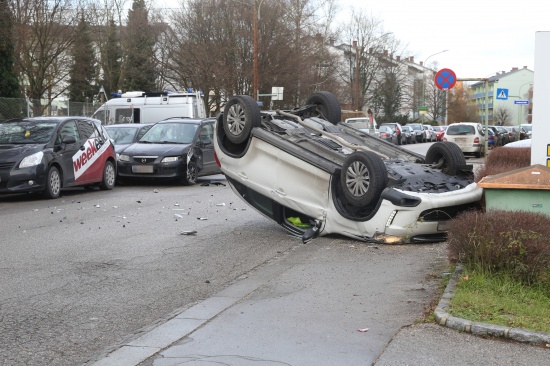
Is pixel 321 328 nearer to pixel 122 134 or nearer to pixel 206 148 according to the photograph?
pixel 206 148

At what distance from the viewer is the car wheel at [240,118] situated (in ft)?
32.8

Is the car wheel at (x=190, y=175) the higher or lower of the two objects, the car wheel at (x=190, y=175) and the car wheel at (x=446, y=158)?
the lower

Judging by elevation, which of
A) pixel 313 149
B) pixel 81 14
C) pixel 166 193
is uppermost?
pixel 81 14

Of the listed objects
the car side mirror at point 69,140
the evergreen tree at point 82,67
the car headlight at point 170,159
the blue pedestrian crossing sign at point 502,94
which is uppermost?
the evergreen tree at point 82,67

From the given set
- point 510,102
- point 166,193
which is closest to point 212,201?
point 166,193

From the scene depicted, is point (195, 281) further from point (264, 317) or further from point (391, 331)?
point (391, 331)

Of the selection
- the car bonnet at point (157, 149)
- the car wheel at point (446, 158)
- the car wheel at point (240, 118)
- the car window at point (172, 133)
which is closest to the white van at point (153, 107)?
the car window at point (172, 133)

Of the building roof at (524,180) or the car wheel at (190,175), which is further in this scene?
the car wheel at (190,175)

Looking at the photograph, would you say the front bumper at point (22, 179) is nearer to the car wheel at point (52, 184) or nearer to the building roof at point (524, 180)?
the car wheel at point (52, 184)

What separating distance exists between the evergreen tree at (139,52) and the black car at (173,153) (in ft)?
131

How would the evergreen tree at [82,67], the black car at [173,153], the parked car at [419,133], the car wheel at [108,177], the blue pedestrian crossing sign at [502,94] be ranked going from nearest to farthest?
the car wheel at [108,177]
the black car at [173,153]
the blue pedestrian crossing sign at [502,94]
the evergreen tree at [82,67]
the parked car at [419,133]

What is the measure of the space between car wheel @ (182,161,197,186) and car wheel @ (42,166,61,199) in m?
3.71

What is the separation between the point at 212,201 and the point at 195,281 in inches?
284

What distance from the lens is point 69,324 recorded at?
19.7ft
